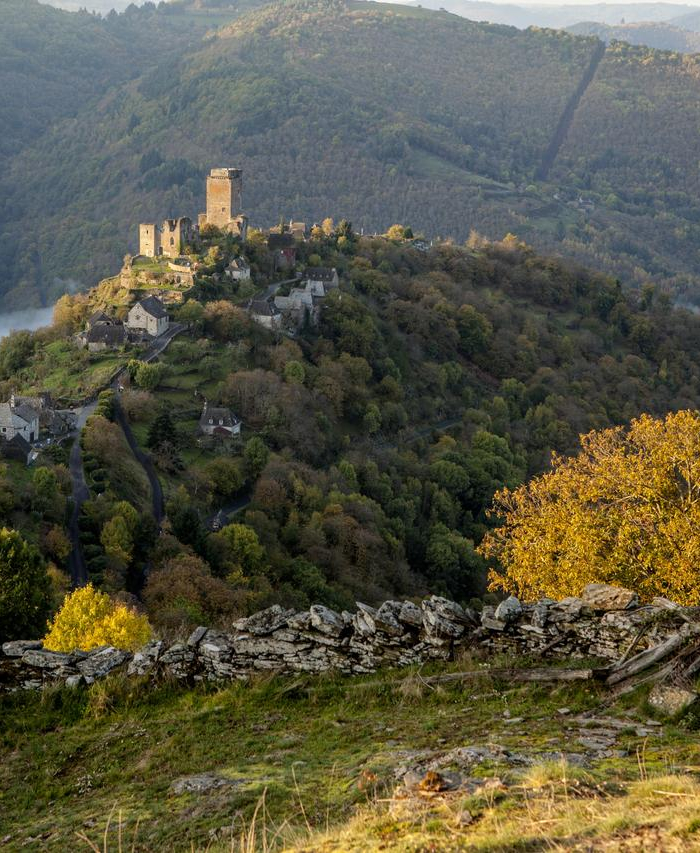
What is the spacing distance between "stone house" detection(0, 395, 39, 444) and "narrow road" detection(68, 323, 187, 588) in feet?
7.96

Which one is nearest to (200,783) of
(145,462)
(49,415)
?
(145,462)

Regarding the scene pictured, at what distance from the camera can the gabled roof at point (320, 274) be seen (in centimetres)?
8862

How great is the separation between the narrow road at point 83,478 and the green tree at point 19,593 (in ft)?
42.7

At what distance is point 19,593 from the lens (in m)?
23.0

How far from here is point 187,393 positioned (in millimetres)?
63812

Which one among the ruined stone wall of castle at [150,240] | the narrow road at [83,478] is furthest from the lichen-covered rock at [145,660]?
the ruined stone wall of castle at [150,240]

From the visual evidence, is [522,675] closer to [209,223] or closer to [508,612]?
[508,612]

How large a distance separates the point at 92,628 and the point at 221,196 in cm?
7997

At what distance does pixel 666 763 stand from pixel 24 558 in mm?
19437

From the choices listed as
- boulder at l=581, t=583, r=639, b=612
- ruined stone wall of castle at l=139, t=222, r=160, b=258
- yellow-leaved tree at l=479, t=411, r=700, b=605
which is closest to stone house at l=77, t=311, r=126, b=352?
ruined stone wall of castle at l=139, t=222, r=160, b=258

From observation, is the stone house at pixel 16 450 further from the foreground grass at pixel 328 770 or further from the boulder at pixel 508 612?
the boulder at pixel 508 612

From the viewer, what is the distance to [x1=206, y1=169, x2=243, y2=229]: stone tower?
9538cm

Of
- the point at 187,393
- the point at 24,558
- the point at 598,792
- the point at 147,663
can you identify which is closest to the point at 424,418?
the point at 187,393

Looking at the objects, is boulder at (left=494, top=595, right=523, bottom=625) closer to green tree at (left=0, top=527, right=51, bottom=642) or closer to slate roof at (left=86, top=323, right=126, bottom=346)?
green tree at (left=0, top=527, right=51, bottom=642)
